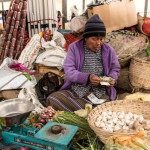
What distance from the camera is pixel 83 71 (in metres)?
2.65

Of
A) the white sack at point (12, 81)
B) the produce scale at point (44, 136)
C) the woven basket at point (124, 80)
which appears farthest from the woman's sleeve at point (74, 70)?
the white sack at point (12, 81)

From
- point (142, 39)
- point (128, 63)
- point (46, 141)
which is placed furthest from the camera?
point (142, 39)

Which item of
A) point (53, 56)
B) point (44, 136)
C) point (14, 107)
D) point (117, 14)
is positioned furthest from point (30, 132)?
point (117, 14)

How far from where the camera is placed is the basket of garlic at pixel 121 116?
1.76 m

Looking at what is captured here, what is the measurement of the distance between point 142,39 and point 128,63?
24.3 inches

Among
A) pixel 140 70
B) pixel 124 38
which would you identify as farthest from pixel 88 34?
pixel 124 38

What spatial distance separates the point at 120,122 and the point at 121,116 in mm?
83

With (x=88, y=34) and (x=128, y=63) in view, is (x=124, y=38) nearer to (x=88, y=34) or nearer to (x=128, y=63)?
(x=128, y=63)

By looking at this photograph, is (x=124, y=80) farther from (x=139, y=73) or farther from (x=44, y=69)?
(x=44, y=69)

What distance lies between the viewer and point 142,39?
3.56 metres

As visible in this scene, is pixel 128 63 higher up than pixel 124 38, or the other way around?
pixel 124 38

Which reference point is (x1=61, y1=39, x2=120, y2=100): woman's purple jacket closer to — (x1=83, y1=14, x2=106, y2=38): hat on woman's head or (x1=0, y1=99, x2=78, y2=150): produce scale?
(x1=83, y1=14, x2=106, y2=38): hat on woman's head

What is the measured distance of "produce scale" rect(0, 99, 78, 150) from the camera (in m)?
1.49

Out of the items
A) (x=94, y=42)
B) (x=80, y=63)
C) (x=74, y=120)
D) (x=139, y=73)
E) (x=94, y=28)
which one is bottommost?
(x=74, y=120)
